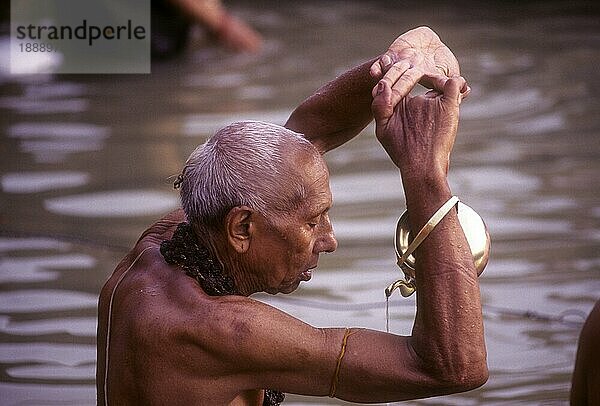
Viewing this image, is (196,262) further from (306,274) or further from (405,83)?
(405,83)

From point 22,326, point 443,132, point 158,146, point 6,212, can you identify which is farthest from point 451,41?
point 443,132

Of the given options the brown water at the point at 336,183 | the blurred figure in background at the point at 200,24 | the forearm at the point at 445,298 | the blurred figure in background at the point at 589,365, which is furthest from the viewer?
the blurred figure in background at the point at 200,24

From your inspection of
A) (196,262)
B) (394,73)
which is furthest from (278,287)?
(394,73)

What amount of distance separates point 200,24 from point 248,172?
7.71 meters

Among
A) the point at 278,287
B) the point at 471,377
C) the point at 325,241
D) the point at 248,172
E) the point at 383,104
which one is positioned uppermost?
the point at 383,104

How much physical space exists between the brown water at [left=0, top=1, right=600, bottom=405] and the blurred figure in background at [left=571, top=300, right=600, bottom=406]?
4.43 feet

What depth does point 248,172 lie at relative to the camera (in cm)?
246

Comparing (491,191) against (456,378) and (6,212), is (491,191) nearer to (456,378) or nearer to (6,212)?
(6,212)

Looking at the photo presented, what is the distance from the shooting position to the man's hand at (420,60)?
2.65 meters

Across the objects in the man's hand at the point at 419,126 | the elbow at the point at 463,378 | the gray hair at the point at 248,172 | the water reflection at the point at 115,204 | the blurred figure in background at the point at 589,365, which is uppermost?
the man's hand at the point at 419,126

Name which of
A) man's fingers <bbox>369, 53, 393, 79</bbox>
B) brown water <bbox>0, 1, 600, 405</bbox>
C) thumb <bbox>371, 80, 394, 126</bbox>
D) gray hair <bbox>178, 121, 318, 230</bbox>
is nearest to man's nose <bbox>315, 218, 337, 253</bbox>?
gray hair <bbox>178, 121, 318, 230</bbox>

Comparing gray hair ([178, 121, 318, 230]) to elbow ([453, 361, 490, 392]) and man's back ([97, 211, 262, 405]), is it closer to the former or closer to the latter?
man's back ([97, 211, 262, 405])

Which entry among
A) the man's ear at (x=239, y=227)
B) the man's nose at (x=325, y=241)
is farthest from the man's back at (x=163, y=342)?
the man's nose at (x=325, y=241)

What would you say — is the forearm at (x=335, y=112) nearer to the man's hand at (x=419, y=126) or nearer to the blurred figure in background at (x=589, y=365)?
the man's hand at (x=419, y=126)
